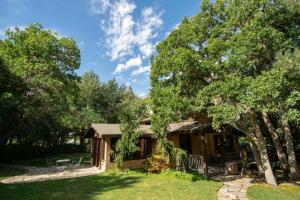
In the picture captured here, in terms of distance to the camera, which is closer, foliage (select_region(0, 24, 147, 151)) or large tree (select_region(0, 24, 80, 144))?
foliage (select_region(0, 24, 147, 151))

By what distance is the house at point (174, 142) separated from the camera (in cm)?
1641

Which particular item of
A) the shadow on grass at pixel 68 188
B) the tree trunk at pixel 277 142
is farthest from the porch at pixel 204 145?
the shadow on grass at pixel 68 188

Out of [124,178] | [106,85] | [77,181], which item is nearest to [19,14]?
[77,181]

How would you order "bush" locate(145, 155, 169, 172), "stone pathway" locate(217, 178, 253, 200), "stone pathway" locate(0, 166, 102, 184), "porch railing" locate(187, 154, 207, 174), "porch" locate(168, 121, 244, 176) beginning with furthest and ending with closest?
"porch" locate(168, 121, 244, 176) → "bush" locate(145, 155, 169, 172) → "porch railing" locate(187, 154, 207, 174) → "stone pathway" locate(0, 166, 102, 184) → "stone pathway" locate(217, 178, 253, 200)

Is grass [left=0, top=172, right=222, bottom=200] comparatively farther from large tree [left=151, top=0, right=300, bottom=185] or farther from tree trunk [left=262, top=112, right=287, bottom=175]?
tree trunk [left=262, top=112, right=287, bottom=175]

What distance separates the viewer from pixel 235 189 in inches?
467

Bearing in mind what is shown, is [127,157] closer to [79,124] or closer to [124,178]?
[124,178]

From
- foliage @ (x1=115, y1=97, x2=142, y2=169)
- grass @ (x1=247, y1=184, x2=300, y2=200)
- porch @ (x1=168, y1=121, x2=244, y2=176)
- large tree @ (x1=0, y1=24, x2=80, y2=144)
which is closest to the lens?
grass @ (x1=247, y1=184, x2=300, y2=200)

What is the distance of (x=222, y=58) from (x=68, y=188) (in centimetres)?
1143

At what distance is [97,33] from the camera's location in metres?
20.7

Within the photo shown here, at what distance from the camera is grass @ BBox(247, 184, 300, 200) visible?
34.9ft

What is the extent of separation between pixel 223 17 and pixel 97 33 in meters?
12.1

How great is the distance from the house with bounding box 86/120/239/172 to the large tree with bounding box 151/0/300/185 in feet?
10.0

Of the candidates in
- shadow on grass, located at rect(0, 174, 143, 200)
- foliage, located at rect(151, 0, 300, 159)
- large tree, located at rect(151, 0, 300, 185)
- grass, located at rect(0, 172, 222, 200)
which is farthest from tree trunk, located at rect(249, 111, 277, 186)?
shadow on grass, located at rect(0, 174, 143, 200)
